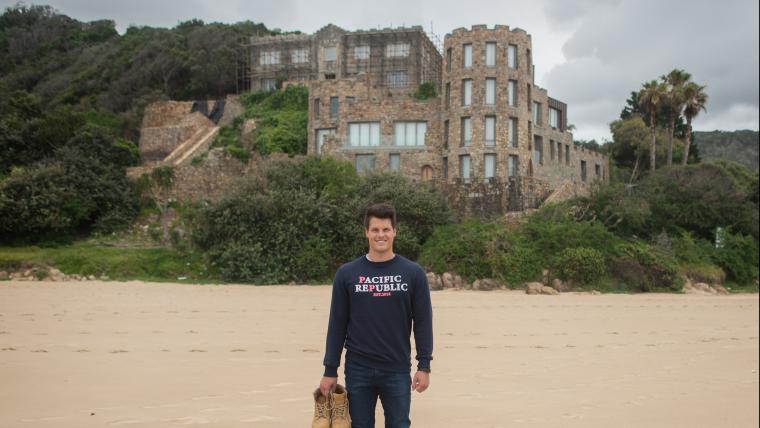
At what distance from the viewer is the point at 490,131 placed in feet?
114

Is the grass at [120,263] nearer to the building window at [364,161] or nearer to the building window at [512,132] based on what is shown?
the building window at [364,161]

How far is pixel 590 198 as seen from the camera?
2953 cm

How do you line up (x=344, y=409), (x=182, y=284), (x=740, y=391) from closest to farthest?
(x=344, y=409) < (x=740, y=391) < (x=182, y=284)

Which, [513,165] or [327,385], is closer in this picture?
[327,385]

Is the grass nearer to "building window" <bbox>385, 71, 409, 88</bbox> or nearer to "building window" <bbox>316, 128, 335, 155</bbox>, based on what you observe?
"building window" <bbox>316, 128, 335, 155</bbox>

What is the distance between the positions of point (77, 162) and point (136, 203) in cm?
360

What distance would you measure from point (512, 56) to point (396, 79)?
566 inches

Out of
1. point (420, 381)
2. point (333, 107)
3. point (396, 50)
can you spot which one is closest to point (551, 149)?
point (333, 107)

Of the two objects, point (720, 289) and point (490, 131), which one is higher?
point (490, 131)

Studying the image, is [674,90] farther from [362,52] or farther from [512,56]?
[362,52]

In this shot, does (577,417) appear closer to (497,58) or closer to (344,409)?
(344,409)

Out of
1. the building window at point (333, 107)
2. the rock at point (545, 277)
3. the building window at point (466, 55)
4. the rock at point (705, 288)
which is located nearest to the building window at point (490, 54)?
the building window at point (466, 55)

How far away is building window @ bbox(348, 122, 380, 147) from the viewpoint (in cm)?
3706

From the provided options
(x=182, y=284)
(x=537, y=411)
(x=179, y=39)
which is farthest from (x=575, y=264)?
(x=179, y=39)
